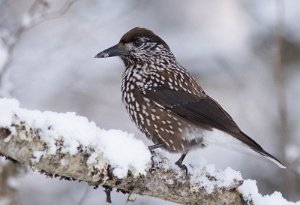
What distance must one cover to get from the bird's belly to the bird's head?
0.54m

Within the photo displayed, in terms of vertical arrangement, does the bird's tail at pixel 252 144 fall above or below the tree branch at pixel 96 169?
above

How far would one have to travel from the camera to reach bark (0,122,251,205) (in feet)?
12.1

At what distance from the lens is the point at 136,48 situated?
5797mm

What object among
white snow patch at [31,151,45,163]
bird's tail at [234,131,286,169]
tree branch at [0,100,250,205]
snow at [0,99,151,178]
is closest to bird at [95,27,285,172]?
bird's tail at [234,131,286,169]

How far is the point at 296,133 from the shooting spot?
9.01 metres

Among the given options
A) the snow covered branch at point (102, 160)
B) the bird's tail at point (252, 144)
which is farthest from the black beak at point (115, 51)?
the snow covered branch at point (102, 160)

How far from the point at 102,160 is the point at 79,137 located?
175 mm

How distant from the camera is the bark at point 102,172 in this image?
370cm

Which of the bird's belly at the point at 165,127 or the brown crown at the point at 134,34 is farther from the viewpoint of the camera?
the brown crown at the point at 134,34

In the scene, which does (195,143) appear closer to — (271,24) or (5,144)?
(5,144)

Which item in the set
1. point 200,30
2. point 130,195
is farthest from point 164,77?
point 200,30

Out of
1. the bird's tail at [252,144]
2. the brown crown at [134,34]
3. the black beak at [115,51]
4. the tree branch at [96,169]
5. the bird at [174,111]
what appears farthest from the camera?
the brown crown at [134,34]

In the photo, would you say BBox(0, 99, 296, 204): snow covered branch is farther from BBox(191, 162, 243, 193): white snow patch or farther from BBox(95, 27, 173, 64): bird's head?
BBox(95, 27, 173, 64): bird's head

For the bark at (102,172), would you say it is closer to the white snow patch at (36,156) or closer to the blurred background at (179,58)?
the white snow patch at (36,156)
